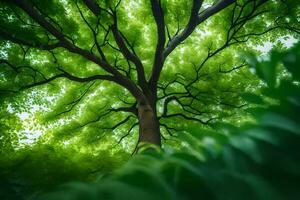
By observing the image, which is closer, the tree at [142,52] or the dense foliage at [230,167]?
the dense foliage at [230,167]

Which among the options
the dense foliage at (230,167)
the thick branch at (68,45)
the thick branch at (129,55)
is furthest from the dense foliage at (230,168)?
the thick branch at (129,55)

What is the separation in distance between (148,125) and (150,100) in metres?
1.24

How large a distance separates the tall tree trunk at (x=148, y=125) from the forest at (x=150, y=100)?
3 cm

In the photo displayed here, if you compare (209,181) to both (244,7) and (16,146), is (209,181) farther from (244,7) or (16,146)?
(244,7)

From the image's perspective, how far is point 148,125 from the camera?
23.7 feet

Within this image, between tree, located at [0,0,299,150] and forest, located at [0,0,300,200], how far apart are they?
0.12ft

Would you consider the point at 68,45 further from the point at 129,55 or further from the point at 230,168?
the point at 230,168

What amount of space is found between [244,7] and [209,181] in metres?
9.01

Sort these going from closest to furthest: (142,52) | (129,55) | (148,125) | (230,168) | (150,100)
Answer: (230,168), (148,125), (129,55), (150,100), (142,52)

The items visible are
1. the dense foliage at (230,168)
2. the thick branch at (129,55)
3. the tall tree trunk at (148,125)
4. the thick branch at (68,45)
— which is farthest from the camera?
the thick branch at (129,55)

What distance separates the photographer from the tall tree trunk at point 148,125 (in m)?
6.93

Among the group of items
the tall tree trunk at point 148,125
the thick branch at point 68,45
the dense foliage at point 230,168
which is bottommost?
the dense foliage at point 230,168


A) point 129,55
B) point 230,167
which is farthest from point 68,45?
point 230,167

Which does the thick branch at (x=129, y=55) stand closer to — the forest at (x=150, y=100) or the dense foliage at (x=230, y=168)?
the forest at (x=150, y=100)
